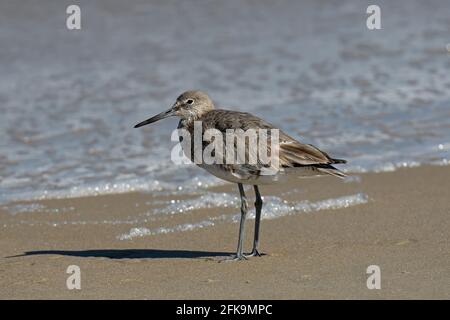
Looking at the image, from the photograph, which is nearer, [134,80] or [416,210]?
[416,210]

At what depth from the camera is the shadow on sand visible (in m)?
6.47

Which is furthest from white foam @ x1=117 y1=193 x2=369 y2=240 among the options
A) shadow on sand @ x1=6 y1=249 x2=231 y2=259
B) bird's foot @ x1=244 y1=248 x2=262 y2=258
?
bird's foot @ x1=244 y1=248 x2=262 y2=258

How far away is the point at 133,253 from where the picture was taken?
Answer: 6.58 meters

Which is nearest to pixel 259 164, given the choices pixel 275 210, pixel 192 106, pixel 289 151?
pixel 289 151

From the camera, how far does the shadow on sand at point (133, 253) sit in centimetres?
647

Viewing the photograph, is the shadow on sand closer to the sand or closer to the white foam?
the sand

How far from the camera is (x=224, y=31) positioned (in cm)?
1431

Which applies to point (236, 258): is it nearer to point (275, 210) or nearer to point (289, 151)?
point (289, 151)

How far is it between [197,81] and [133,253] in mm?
5506

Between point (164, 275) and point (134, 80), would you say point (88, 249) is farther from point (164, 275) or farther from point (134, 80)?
point (134, 80)

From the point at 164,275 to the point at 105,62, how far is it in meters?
7.24

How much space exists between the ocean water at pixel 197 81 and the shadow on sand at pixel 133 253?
Result: 152 centimetres

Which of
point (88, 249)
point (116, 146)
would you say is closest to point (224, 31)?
point (116, 146)

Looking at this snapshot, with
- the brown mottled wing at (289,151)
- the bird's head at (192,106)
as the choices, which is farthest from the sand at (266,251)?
the bird's head at (192,106)
